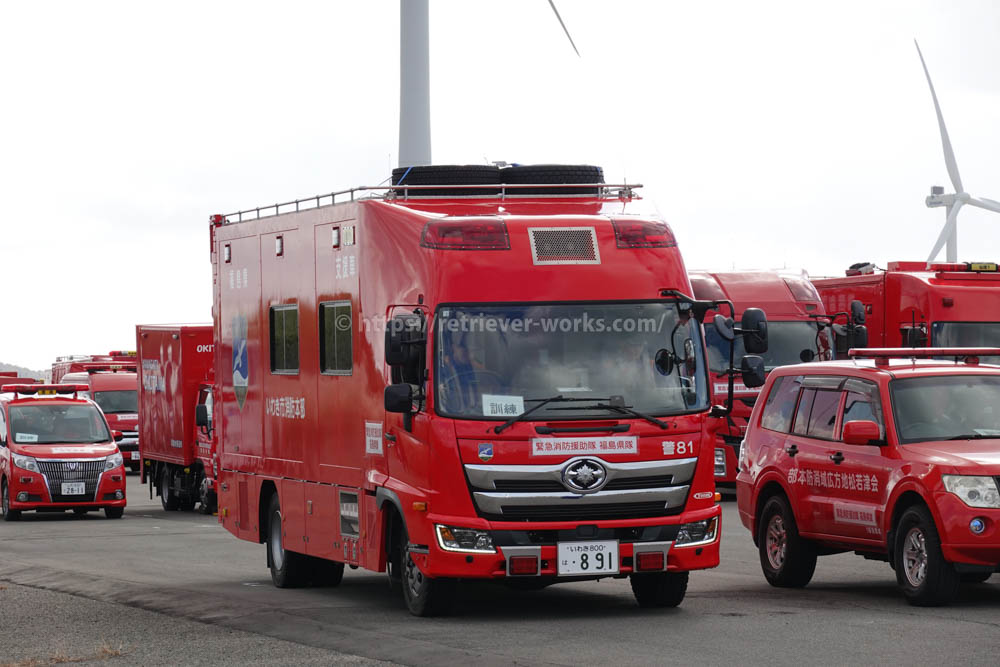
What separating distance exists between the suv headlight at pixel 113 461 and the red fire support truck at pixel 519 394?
17.2 meters

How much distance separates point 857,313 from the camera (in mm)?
25922

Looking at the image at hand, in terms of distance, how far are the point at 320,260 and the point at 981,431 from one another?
18.3ft

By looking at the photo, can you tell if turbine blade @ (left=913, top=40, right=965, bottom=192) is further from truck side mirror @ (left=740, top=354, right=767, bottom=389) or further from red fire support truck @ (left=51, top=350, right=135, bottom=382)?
truck side mirror @ (left=740, top=354, right=767, bottom=389)

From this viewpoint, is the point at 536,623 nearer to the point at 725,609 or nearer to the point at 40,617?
the point at 725,609

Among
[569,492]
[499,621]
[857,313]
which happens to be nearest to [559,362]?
[569,492]

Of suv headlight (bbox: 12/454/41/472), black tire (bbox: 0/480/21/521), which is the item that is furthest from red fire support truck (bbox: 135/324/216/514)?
black tire (bbox: 0/480/21/521)

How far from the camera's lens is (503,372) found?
43.8ft

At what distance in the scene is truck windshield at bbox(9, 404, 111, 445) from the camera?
32094mm

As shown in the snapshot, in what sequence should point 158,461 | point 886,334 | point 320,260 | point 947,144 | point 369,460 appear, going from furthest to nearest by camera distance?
1. point 947,144
2. point 158,461
3. point 886,334
4. point 320,260
5. point 369,460

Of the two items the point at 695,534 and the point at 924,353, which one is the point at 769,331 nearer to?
the point at 924,353

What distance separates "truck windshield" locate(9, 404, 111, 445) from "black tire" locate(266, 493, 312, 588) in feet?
50.9

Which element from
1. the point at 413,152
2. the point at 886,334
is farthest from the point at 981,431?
the point at 413,152

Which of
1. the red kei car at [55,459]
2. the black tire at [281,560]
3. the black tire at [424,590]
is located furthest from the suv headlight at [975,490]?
the red kei car at [55,459]

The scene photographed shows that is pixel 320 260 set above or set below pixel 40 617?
above
